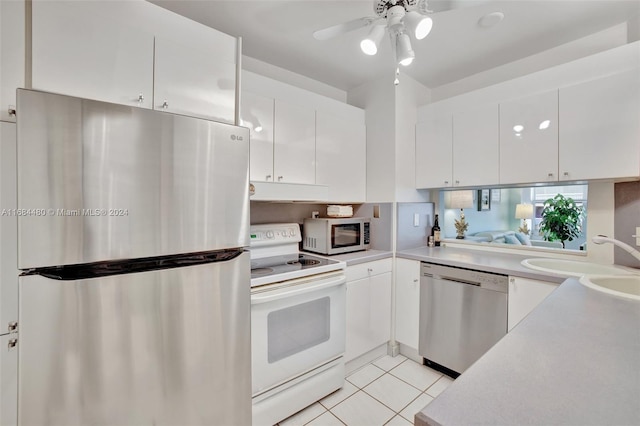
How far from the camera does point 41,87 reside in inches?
42.1

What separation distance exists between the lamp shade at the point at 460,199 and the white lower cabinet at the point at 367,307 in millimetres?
995

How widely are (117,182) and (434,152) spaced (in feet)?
7.68

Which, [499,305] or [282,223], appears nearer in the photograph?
[499,305]

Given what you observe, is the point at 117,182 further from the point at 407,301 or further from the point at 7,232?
the point at 407,301

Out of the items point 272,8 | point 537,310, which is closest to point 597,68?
point 537,310

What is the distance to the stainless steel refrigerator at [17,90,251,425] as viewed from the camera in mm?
915

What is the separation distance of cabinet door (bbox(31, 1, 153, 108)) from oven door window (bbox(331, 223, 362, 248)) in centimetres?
152

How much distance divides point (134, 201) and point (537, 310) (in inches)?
Answer: 59.5

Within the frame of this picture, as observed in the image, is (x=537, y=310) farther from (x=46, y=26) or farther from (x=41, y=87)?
(x=46, y=26)

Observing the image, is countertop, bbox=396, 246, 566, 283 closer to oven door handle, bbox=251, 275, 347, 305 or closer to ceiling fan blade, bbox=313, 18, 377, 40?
oven door handle, bbox=251, 275, 347, 305

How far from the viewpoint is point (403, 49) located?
4.40 feet

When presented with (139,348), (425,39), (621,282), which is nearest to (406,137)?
(425,39)

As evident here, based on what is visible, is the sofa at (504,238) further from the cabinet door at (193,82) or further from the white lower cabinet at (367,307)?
the cabinet door at (193,82)

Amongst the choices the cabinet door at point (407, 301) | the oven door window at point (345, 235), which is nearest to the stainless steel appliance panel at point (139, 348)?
the oven door window at point (345, 235)
